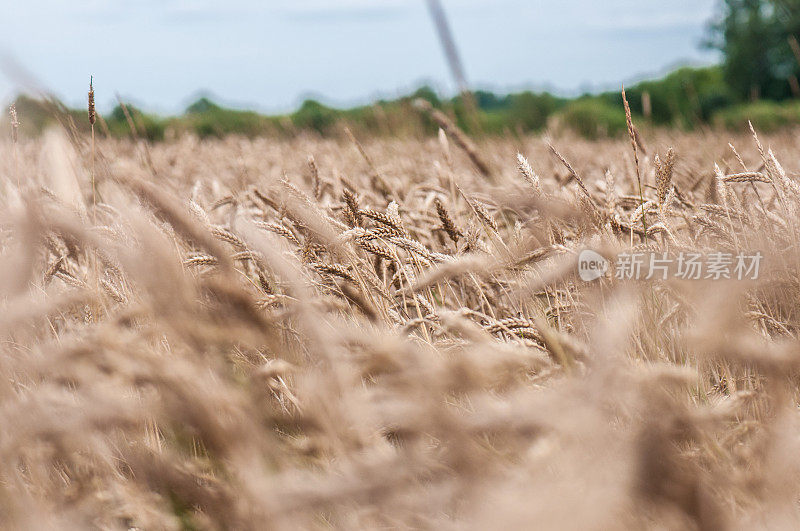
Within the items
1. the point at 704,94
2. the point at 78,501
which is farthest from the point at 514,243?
the point at 704,94

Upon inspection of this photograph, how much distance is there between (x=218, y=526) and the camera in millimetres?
708

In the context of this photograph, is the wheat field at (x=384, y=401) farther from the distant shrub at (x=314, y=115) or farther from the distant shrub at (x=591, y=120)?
the distant shrub at (x=314, y=115)

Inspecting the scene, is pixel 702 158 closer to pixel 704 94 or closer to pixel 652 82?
pixel 652 82

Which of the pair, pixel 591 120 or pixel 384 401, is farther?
pixel 591 120

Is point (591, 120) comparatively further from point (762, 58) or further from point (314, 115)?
point (762, 58)

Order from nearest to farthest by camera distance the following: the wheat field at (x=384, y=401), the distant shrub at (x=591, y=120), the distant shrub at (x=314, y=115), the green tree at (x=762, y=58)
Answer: the wheat field at (x=384, y=401), the distant shrub at (x=591, y=120), the distant shrub at (x=314, y=115), the green tree at (x=762, y=58)

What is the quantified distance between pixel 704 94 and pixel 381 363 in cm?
1843

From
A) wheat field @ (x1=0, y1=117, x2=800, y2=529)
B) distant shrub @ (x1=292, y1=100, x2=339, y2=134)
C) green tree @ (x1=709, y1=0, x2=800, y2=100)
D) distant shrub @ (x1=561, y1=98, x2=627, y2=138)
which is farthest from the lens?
green tree @ (x1=709, y1=0, x2=800, y2=100)

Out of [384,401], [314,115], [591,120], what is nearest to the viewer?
[384,401]

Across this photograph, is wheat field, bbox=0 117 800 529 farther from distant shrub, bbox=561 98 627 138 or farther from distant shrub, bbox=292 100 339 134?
distant shrub, bbox=292 100 339 134

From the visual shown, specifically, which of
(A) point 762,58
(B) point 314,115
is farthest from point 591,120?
(A) point 762,58

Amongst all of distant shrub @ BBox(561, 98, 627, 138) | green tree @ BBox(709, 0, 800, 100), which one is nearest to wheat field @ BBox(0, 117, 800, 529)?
distant shrub @ BBox(561, 98, 627, 138)

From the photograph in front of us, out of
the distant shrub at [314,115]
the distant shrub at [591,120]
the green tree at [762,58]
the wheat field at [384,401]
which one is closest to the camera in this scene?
the wheat field at [384,401]

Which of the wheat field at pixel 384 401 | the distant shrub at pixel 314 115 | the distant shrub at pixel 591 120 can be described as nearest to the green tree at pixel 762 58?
the distant shrub at pixel 591 120
